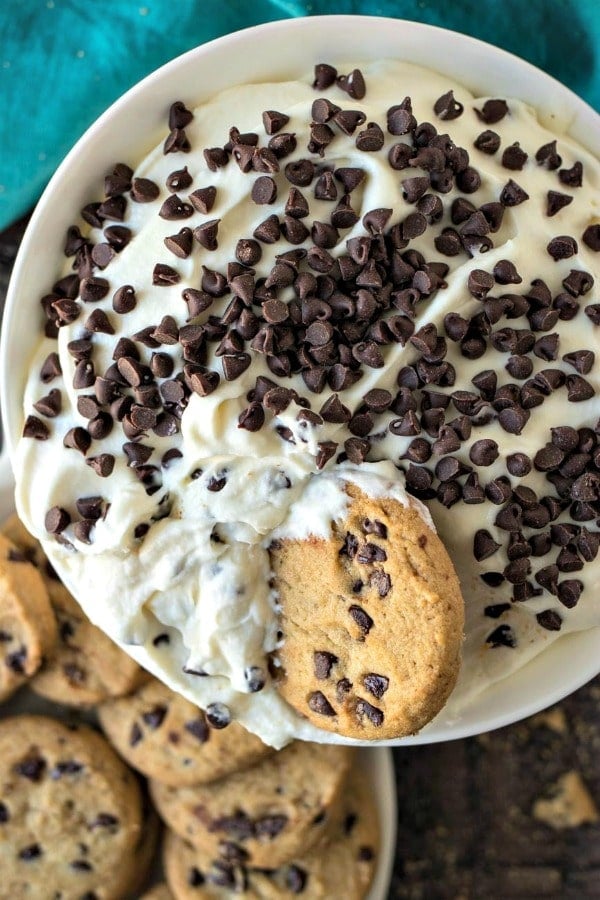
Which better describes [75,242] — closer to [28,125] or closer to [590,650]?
[28,125]

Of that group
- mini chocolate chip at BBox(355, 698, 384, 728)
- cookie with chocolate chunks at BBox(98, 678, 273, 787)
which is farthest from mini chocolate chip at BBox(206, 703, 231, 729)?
cookie with chocolate chunks at BBox(98, 678, 273, 787)

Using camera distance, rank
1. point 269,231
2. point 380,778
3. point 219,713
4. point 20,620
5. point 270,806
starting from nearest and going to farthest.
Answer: point 269,231
point 219,713
point 20,620
point 270,806
point 380,778

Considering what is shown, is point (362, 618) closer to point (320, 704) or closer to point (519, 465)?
point (320, 704)

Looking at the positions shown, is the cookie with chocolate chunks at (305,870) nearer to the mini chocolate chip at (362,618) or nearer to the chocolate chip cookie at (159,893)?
the chocolate chip cookie at (159,893)

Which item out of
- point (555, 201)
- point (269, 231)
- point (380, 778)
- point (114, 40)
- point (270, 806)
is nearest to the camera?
point (269, 231)

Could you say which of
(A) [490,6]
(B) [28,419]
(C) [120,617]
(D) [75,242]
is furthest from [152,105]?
(C) [120,617]

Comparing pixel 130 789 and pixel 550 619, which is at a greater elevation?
pixel 550 619

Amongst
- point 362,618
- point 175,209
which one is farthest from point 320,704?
point 175,209
